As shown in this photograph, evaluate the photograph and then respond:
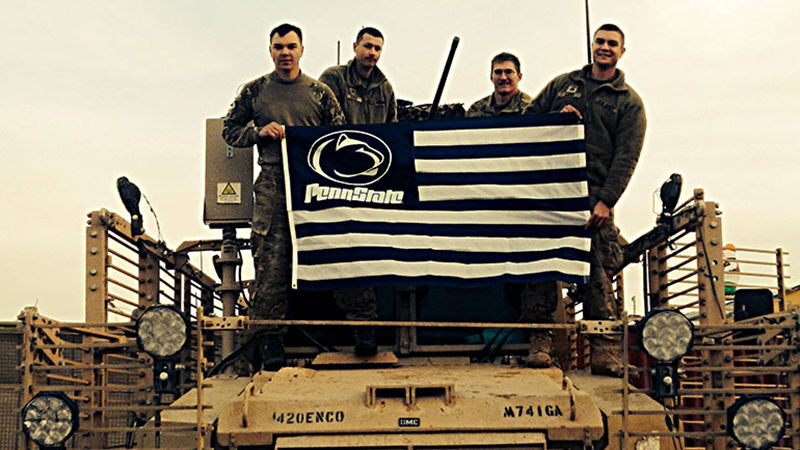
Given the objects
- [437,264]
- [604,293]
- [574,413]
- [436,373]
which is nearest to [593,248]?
[604,293]

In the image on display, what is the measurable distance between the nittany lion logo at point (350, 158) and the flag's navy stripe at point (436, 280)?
3.07 feet

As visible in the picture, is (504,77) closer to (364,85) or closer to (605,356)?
(364,85)

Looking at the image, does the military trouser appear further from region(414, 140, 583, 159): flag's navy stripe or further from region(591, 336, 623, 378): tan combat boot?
region(414, 140, 583, 159): flag's navy stripe

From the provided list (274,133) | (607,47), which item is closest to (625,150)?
(607,47)

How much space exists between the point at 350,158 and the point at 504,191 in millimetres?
1475

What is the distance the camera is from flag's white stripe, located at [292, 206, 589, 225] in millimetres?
10711

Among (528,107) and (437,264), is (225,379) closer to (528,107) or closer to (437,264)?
(437,264)

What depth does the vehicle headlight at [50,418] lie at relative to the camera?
8633mm

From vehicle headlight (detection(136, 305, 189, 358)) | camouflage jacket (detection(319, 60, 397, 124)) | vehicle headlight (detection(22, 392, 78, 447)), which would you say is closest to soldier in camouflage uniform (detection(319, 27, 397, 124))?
camouflage jacket (detection(319, 60, 397, 124))

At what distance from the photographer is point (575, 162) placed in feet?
35.7

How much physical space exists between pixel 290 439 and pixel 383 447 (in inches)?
25.3

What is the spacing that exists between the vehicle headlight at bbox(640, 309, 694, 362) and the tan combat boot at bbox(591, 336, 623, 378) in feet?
6.21

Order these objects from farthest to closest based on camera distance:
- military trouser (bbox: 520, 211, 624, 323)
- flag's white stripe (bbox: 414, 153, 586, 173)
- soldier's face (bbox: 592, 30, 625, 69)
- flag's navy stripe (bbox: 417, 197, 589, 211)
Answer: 1. soldier's face (bbox: 592, 30, 625, 69)
2. military trouser (bbox: 520, 211, 624, 323)
3. flag's white stripe (bbox: 414, 153, 586, 173)
4. flag's navy stripe (bbox: 417, 197, 589, 211)

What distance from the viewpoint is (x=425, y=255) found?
34.9ft
